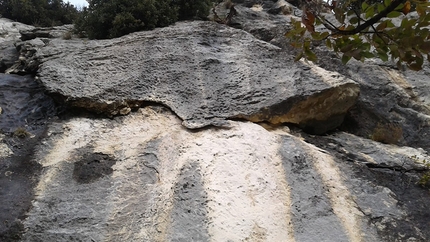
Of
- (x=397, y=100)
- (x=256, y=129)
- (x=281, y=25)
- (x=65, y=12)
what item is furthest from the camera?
(x=65, y=12)

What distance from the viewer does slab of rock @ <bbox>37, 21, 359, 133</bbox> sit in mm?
7391

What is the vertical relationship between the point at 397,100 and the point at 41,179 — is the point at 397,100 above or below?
above

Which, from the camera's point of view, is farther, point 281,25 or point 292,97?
point 281,25

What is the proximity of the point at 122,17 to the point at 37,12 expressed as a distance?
231 inches

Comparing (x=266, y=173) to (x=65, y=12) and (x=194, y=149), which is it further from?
(x=65, y=12)

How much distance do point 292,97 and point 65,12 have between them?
11.0 m

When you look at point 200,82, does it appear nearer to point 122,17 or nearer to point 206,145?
point 206,145

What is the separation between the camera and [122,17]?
1023 centimetres

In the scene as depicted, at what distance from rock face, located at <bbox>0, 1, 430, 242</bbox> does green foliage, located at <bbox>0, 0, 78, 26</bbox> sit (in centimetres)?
510

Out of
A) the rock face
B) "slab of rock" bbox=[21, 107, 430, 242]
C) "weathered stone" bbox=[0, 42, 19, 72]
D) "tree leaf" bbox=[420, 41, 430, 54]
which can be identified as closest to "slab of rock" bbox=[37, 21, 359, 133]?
the rock face

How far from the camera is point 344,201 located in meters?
5.85

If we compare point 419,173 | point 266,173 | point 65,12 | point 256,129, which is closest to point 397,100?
point 419,173

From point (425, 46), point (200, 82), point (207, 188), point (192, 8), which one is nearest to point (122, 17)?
point (192, 8)

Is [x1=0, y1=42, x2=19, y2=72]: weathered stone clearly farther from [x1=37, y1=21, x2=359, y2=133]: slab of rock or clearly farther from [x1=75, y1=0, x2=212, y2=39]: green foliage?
[x1=75, y1=0, x2=212, y2=39]: green foliage
